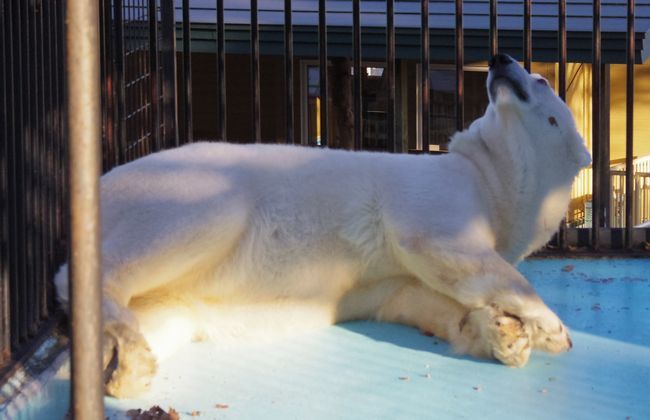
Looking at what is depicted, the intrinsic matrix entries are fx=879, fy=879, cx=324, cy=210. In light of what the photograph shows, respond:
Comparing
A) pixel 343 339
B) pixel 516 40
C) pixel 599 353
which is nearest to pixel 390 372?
pixel 343 339

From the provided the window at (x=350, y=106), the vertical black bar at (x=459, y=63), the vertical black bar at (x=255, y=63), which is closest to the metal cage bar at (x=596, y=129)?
the vertical black bar at (x=459, y=63)

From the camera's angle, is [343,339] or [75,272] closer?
[75,272]

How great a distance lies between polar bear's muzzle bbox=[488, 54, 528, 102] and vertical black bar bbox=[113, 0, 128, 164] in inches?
82.2

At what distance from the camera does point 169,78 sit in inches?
197

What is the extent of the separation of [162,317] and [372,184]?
99 centimetres


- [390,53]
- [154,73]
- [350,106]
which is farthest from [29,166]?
[350,106]

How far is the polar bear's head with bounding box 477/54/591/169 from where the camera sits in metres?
3.79

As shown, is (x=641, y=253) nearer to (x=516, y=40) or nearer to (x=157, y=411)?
(x=157, y=411)

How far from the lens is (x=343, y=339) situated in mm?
3332

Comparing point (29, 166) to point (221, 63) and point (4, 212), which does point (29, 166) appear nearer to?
point (4, 212)

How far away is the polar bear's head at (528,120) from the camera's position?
12.4 feet

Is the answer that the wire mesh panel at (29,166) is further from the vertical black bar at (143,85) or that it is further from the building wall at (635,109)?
the building wall at (635,109)

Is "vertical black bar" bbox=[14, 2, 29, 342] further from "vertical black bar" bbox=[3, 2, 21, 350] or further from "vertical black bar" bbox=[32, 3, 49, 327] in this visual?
"vertical black bar" bbox=[32, 3, 49, 327]

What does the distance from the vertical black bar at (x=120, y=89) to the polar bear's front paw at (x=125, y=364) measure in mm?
2406
